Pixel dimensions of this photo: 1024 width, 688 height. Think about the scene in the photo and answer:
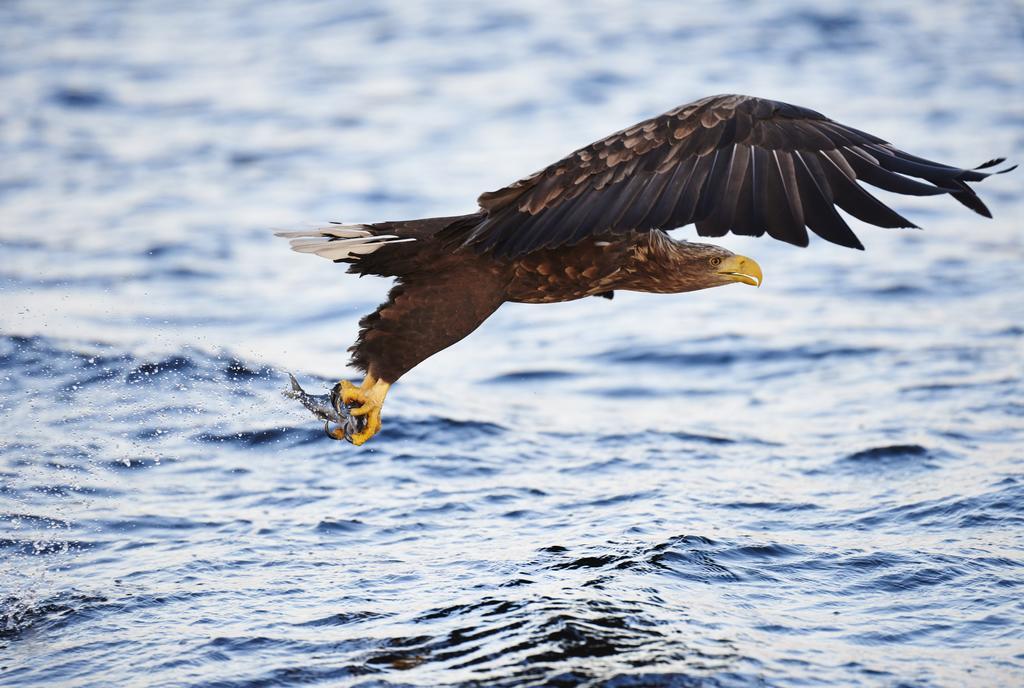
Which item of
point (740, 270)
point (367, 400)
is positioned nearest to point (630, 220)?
point (740, 270)

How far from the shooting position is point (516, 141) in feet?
36.3

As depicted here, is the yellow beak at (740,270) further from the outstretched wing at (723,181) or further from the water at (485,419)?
the water at (485,419)

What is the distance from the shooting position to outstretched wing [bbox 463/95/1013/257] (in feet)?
12.9

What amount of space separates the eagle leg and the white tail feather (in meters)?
0.44

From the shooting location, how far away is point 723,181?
409 cm

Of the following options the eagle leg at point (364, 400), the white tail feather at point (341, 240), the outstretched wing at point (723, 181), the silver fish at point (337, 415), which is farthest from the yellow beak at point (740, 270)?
the silver fish at point (337, 415)

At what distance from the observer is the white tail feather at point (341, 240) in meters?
4.68

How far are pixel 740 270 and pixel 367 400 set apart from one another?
132cm

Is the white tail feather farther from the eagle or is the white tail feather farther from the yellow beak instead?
the yellow beak

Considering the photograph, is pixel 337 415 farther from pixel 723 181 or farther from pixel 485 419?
pixel 485 419

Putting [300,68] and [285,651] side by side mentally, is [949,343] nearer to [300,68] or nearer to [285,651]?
[285,651]

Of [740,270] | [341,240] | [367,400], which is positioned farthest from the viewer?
[367,400]

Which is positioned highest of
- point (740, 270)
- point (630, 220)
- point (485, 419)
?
point (630, 220)

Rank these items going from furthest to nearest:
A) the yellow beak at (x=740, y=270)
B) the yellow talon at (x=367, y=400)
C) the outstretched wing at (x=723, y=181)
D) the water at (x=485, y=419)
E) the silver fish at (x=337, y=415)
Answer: the silver fish at (x=337, y=415), the yellow talon at (x=367, y=400), the yellow beak at (x=740, y=270), the water at (x=485, y=419), the outstretched wing at (x=723, y=181)
